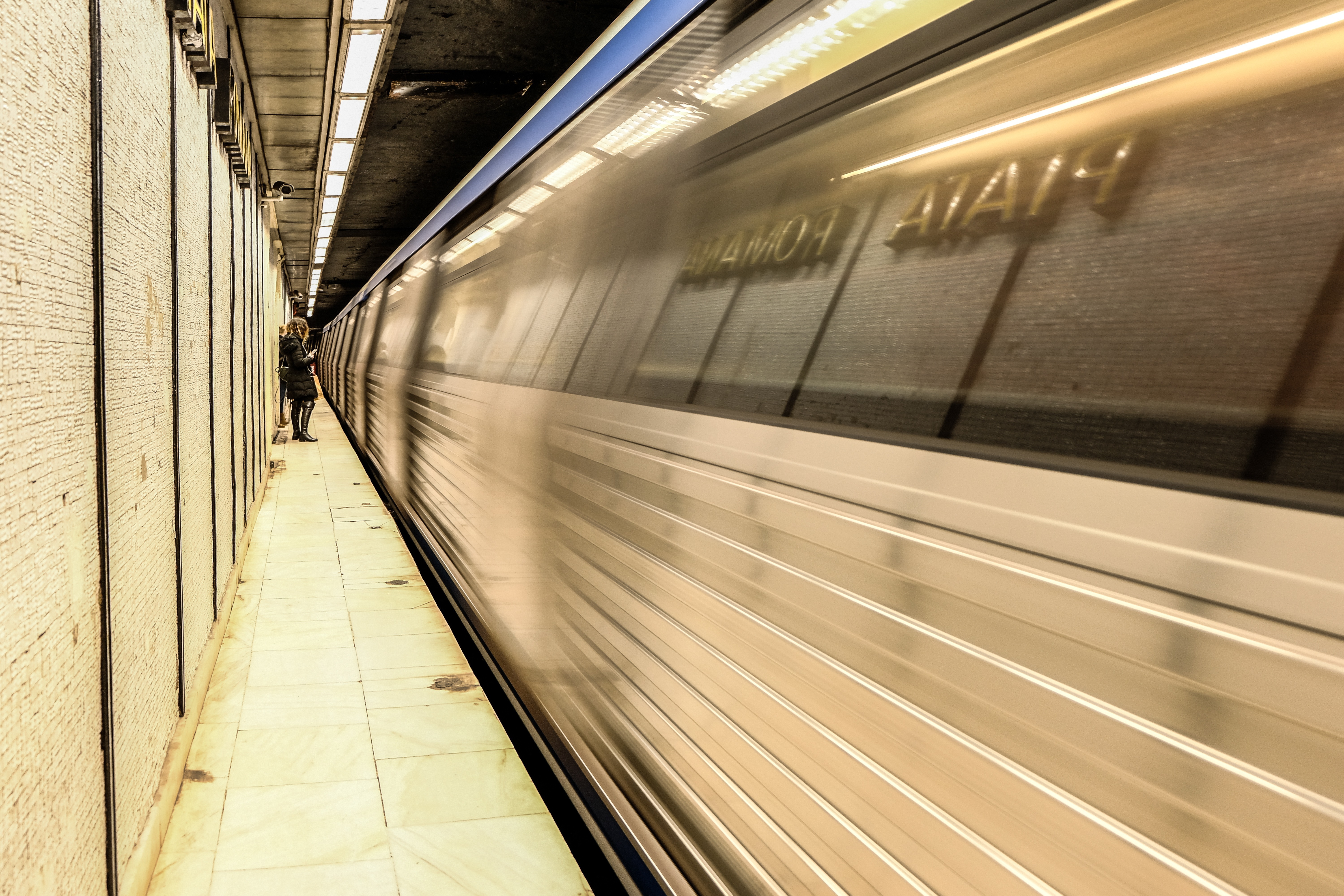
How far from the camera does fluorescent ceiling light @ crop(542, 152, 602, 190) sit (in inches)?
104

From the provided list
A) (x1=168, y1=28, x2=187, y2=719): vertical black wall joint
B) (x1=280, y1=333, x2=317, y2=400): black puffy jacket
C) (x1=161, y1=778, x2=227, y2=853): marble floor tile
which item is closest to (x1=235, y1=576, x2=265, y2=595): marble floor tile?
(x1=168, y1=28, x2=187, y2=719): vertical black wall joint

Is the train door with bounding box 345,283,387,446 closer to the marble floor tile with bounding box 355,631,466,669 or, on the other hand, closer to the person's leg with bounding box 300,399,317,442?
the person's leg with bounding box 300,399,317,442

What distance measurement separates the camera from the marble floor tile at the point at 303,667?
11.6 feet

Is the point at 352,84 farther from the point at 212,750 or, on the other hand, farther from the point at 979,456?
the point at 979,456

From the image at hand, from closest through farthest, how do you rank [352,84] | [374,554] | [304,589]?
1. [304,589]
2. [374,554]
3. [352,84]

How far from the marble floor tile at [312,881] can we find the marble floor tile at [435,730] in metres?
0.64

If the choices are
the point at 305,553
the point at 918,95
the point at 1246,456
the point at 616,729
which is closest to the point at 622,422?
the point at 616,729

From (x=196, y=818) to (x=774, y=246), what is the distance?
234 centimetres

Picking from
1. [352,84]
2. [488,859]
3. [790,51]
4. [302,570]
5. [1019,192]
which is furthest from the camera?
[352,84]

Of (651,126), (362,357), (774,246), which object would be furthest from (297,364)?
(774,246)

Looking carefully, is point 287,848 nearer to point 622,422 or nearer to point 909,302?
point 622,422

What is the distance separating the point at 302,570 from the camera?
5293 millimetres

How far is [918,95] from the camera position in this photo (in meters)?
1.32

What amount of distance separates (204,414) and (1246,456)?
11.4 ft
